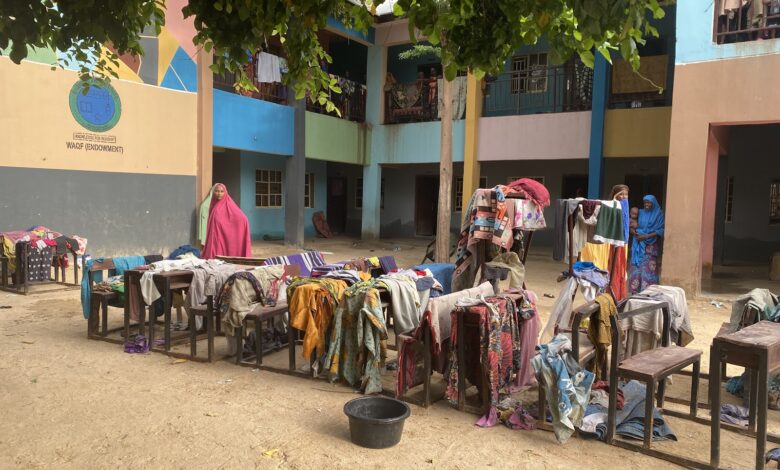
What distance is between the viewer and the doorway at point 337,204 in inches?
774

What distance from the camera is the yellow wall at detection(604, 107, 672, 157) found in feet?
37.4

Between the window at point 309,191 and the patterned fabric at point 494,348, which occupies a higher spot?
the window at point 309,191

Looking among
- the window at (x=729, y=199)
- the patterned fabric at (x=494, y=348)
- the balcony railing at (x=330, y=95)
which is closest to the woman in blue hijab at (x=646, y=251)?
the patterned fabric at (x=494, y=348)

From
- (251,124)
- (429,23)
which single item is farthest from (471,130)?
(429,23)

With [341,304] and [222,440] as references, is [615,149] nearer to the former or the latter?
[341,304]

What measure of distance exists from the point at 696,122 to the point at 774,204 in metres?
6.98

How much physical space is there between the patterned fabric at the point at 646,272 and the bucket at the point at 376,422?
226 inches

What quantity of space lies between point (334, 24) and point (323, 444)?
40.5 feet

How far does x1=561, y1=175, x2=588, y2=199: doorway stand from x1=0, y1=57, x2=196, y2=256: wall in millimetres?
9723

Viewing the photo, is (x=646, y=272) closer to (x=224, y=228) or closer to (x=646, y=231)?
(x=646, y=231)

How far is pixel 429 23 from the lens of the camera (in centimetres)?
282

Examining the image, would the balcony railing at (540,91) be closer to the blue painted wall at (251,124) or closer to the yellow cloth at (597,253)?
the blue painted wall at (251,124)

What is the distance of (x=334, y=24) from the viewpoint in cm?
1389

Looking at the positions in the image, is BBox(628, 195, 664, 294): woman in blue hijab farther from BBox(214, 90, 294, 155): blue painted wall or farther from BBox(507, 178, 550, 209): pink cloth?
BBox(214, 90, 294, 155): blue painted wall
